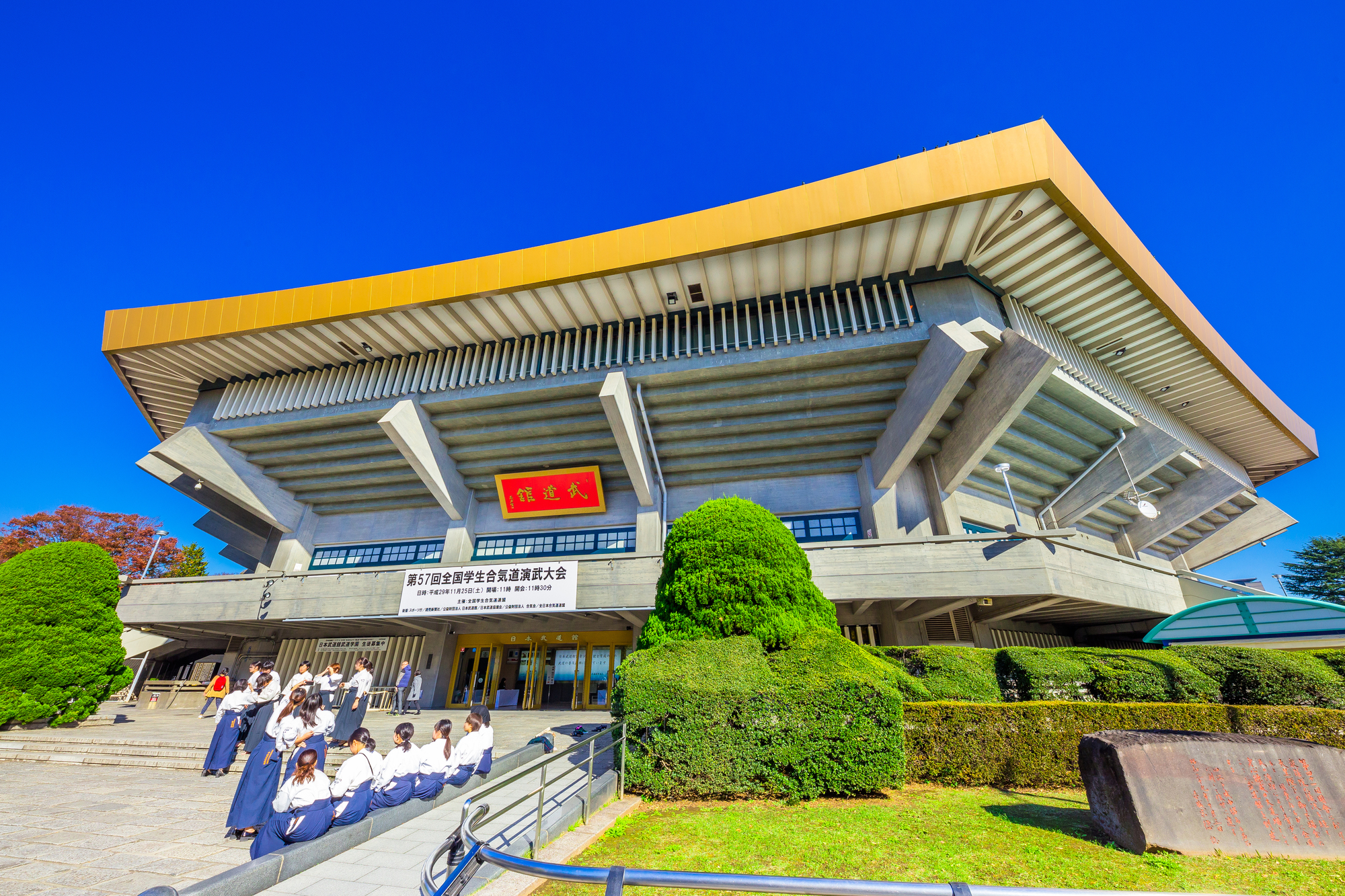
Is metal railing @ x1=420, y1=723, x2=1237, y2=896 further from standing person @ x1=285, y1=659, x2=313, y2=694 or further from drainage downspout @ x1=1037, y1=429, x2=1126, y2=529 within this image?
drainage downspout @ x1=1037, y1=429, x2=1126, y2=529

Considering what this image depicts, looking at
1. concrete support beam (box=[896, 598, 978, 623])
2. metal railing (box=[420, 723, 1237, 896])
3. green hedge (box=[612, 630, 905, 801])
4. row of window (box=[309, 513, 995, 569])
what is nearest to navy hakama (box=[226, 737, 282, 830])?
green hedge (box=[612, 630, 905, 801])

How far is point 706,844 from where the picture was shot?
5086 mm

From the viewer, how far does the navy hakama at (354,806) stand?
17.9 feet

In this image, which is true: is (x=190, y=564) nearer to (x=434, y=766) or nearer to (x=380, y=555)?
(x=380, y=555)

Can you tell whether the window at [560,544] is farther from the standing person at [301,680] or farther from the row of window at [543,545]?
the standing person at [301,680]

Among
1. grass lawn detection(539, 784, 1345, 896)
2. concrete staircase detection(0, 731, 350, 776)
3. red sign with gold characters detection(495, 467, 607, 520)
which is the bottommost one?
grass lawn detection(539, 784, 1345, 896)

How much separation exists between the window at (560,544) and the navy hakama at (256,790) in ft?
46.5

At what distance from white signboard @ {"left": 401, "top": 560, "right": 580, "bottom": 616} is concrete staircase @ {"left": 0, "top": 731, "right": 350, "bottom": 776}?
272 inches

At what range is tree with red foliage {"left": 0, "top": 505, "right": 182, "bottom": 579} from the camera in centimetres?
3266

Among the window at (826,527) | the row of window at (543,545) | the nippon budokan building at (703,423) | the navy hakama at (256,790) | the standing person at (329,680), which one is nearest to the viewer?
the navy hakama at (256,790)

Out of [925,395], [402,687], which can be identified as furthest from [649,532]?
[925,395]

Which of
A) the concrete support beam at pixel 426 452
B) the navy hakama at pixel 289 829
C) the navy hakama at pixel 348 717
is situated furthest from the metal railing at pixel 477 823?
the concrete support beam at pixel 426 452

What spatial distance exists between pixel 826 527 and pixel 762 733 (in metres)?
13.0

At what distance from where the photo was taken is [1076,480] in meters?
20.6
